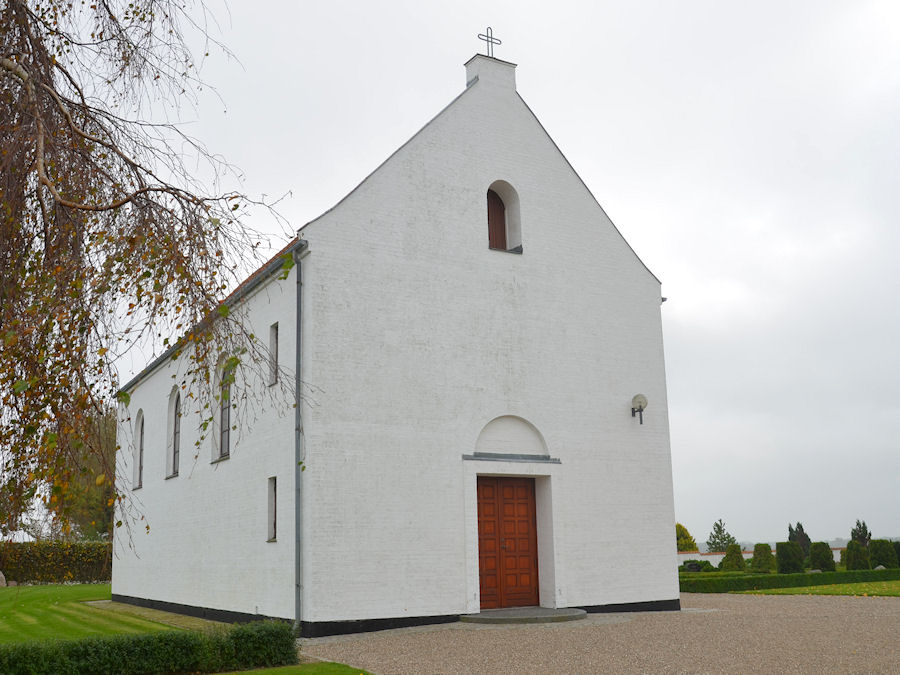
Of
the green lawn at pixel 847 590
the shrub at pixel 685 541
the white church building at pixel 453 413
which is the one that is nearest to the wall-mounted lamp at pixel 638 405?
the white church building at pixel 453 413

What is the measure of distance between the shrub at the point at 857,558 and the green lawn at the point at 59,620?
22864 millimetres

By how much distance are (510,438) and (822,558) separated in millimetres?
17087

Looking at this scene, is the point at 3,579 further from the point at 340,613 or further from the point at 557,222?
the point at 557,222

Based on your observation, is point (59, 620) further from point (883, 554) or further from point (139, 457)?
point (883, 554)

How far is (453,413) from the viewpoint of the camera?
16.1 meters

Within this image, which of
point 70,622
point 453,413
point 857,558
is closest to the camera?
point 453,413

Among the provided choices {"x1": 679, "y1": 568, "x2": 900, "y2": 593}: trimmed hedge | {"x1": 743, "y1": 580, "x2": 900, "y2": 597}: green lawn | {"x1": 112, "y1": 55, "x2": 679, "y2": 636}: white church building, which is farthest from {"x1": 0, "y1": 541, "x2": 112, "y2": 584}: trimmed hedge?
{"x1": 743, "y1": 580, "x2": 900, "y2": 597}: green lawn

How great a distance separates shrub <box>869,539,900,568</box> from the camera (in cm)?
2908

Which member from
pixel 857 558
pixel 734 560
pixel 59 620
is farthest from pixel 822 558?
pixel 59 620

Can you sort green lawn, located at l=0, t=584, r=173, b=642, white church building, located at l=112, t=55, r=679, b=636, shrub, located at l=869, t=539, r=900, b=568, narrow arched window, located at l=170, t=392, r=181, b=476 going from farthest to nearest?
shrub, located at l=869, t=539, r=900, b=568 → narrow arched window, located at l=170, t=392, r=181, b=476 → green lawn, located at l=0, t=584, r=173, b=642 → white church building, located at l=112, t=55, r=679, b=636

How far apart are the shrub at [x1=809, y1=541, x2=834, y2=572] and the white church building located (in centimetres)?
1317

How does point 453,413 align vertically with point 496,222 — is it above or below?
below

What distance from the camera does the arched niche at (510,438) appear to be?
54.2 ft

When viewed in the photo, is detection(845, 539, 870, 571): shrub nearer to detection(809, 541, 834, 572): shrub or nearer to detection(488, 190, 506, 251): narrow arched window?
detection(809, 541, 834, 572): shrub
